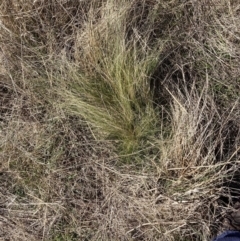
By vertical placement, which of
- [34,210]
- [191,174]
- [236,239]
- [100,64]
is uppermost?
[100,64]

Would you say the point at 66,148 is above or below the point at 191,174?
below

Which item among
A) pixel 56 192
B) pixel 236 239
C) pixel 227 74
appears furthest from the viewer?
pixel 227 74

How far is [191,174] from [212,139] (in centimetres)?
15

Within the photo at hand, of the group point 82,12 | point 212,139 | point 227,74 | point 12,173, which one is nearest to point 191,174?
point 212,139

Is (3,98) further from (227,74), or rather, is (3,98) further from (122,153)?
(227,74)

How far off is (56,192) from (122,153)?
0.26 m

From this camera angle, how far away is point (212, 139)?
171cm

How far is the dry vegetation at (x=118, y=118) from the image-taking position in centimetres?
166

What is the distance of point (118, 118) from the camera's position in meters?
1.74

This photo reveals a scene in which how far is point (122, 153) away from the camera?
176cm

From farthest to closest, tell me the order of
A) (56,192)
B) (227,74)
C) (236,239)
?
1. (227,74)
2. (56,192)
3. (236,239)

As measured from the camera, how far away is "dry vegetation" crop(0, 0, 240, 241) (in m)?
1.66

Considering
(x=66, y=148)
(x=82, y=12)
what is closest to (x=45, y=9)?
(x=82, y=12)

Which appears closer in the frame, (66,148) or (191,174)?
(191,174)
